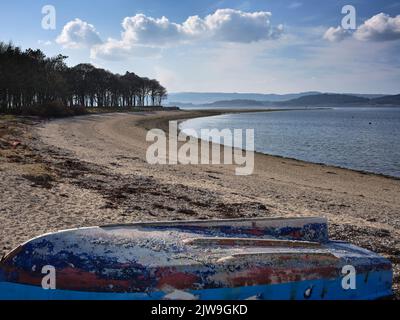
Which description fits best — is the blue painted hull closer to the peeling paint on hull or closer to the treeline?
the peeling paint on hull

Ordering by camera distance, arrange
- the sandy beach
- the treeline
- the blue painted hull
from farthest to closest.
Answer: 1. the treeline
2. the sandy beach
3. the blue painted hull

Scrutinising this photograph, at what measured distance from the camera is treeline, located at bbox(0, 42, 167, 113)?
5409 cm

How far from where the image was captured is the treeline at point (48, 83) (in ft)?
177

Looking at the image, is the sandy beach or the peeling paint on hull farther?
the sandy beach

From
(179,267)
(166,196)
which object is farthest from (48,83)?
(179,267)

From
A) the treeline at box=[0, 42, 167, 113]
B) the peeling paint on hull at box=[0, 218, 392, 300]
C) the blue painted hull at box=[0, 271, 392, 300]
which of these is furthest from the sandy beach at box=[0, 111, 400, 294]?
the treeline at box=[0, 42, 167, 113]

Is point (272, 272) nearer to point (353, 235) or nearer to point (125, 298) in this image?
point (125, 298)

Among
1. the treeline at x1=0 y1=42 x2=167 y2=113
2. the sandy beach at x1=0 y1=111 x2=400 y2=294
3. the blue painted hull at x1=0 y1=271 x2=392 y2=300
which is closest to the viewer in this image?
the blue painted hull at x1=0 y1=271 x2=392 y2=300

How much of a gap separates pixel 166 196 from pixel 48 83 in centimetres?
5619

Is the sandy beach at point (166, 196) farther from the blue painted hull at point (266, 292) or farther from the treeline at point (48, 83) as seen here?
the treeline at point (48, 83)

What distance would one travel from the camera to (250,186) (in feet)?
55.1

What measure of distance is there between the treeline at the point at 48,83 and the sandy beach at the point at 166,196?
121ft

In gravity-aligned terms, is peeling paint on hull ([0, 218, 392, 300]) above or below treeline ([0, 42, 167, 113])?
below

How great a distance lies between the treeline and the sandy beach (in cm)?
3690
